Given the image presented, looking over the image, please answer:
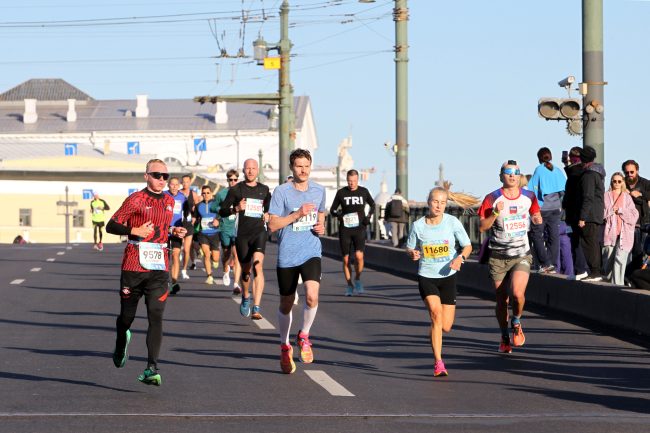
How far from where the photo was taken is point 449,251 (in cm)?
1295

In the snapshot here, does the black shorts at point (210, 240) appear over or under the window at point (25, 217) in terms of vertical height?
over

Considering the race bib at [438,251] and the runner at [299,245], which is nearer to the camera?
the runner at [299,245]

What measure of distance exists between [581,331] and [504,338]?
258cm

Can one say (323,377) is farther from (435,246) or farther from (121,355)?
(121,355)

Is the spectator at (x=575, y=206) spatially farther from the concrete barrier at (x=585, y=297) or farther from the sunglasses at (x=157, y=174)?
the sunglasses at (x=157, y=174)

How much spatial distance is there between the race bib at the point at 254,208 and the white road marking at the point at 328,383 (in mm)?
6799

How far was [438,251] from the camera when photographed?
1294 cm

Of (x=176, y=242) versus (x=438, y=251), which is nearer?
(x=438, y=251)

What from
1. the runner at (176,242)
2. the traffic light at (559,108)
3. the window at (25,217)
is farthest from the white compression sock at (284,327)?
the window at (25,217)

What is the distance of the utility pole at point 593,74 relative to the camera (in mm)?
20297

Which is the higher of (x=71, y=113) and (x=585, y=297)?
(x=71, y=113)

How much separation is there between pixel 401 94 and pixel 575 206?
18778 millimetres

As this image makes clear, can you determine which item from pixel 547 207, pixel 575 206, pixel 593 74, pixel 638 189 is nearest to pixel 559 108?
pixel 593 74

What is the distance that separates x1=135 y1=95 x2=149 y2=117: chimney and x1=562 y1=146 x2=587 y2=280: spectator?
141 m
